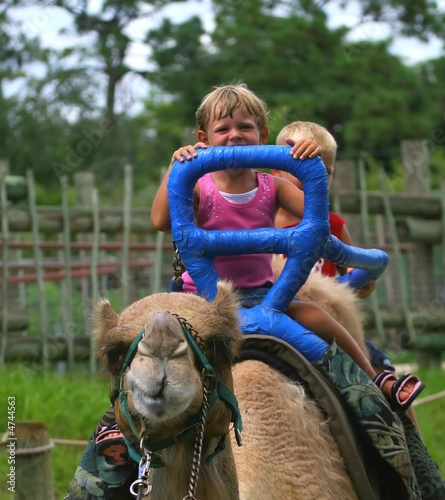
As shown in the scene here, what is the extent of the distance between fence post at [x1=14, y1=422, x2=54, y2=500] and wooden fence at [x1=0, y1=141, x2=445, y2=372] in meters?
3.02

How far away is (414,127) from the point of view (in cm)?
2345

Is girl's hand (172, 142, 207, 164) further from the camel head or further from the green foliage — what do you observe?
the green foliage

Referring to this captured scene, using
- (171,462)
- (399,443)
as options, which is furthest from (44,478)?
(171,462)

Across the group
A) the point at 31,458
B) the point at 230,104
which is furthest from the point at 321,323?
the point at 31,458

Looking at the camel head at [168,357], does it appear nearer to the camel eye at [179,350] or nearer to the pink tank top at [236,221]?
the camel eye at [179,350]

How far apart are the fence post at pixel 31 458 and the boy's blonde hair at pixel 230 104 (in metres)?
1.98

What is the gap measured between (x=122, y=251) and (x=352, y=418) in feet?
18.8

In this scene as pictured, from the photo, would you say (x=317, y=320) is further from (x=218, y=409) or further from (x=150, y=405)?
(x=150, y=405)

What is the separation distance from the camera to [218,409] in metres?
2.54

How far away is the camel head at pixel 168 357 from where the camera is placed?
225cm

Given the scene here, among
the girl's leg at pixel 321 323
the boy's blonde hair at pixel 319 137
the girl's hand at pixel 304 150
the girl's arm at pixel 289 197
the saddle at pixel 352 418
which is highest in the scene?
the girl's hand at pixel 304 150

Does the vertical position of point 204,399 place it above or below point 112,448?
above

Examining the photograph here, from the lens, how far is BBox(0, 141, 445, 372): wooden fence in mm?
8328

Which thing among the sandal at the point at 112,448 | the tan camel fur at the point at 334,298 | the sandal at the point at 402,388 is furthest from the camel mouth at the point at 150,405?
the tan camel fur at the point at 334,298
